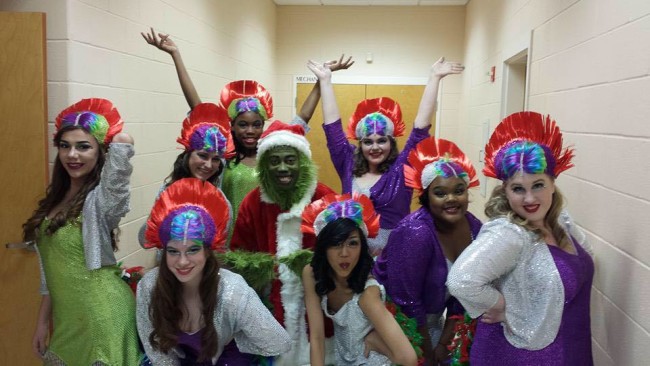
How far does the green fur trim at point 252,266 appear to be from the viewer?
2143 millimetres

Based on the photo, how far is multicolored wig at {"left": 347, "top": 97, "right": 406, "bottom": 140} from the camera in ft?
9.81

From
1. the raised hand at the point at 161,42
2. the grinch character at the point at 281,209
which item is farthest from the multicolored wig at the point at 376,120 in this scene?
the raised hand at the point at 161,42

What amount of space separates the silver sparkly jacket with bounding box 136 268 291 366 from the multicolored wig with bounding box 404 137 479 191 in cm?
81

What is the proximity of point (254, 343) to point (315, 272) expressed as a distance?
0.34m

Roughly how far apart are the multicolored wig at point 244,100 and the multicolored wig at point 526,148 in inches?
66.5

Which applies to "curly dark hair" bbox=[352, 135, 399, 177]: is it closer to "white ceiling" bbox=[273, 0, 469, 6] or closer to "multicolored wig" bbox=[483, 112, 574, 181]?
"multicolored wig" bbox=[483, 112, 574, 181]

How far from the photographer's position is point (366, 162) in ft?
10.1

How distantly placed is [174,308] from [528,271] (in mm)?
1213

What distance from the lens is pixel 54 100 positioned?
2.63 m

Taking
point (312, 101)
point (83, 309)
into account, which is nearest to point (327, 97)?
point (312, 101)

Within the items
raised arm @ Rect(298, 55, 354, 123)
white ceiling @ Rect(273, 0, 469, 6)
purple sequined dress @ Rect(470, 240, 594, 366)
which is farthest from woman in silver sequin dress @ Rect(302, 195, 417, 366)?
white ceiling @ Rect(273, 0, 469, 6)

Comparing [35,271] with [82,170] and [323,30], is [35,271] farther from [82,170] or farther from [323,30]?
[323,30]

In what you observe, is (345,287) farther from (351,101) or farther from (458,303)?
(351,101)

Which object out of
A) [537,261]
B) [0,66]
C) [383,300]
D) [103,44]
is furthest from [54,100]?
[537,261]
